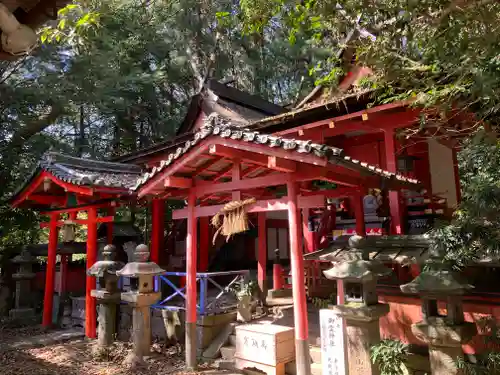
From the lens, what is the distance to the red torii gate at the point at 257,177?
5.91 meters

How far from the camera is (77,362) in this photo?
28.1 feet

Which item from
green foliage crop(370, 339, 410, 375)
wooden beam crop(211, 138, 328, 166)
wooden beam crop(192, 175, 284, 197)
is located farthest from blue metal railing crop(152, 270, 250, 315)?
green foliage crop(370, 339, 410, 375)

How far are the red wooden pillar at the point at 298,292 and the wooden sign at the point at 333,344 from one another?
47 cm

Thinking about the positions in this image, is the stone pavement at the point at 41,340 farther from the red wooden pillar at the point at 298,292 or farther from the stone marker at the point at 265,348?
the red wooden pillar at the point at 298,292

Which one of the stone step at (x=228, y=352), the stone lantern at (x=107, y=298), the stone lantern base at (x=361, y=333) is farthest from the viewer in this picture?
the stone lantern at (x=107, y=298)

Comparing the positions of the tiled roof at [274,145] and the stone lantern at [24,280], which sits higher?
the tiled roof at [274,145]

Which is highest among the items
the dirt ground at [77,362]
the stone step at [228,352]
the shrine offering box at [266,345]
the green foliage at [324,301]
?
the green foliage at [324,301]

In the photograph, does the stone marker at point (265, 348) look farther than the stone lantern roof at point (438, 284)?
Yes

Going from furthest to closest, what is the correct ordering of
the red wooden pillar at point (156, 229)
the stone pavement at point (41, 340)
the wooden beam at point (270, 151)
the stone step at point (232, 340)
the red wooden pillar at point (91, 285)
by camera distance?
the red wooden pillar at point (156, 229), the red wooden pillar at point (91, 285), the stone pavement at point (41, 340), the stone step at point (232, 340), the wooden beam at point (270, 151)

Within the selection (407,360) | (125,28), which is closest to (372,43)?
(407,360)

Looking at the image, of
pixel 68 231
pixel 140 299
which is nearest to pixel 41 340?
pixel 68 231

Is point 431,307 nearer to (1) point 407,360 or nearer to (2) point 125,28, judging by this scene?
(1) point 407,360

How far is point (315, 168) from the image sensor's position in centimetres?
607

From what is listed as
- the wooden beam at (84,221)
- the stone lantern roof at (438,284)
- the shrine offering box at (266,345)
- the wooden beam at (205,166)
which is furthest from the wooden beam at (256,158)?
the wooden beam at (84,221)
